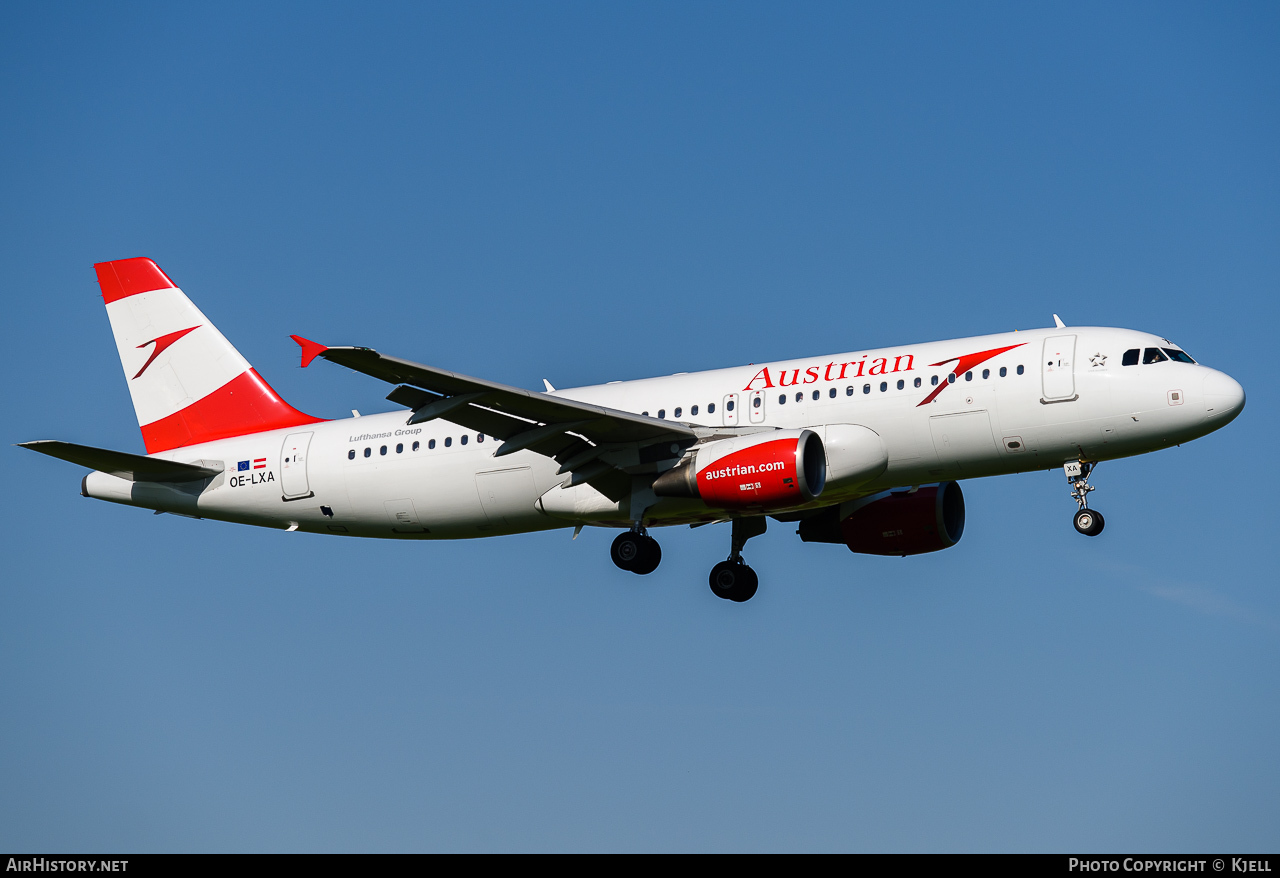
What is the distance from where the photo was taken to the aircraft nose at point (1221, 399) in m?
27.7

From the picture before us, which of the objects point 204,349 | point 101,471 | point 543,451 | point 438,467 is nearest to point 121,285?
point 204,349

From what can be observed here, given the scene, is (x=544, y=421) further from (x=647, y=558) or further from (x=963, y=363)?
(x=963, y=363)

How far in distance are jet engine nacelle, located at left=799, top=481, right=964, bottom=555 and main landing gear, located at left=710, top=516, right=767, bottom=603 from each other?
1.67m

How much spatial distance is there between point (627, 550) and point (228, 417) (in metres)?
11.4

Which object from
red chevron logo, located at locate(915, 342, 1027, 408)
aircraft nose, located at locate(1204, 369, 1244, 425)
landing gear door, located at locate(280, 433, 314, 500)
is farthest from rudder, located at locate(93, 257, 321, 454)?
aircraft nose, located at locate(1204, 369, 1244, 425)

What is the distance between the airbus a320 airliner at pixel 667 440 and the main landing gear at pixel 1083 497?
41 mm
